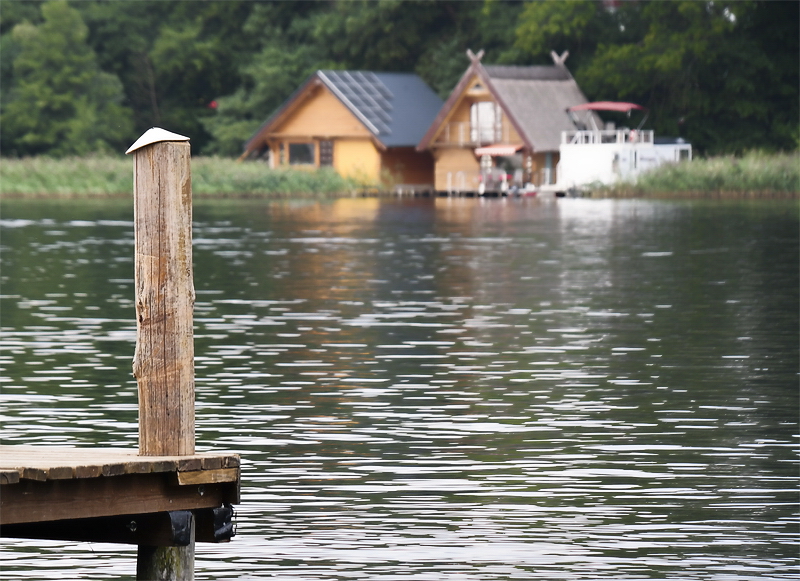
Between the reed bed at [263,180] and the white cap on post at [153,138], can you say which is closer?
the white cap on post at [153,138]

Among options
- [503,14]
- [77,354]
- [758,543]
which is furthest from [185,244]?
[503,14]

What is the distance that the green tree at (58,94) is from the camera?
72188mm

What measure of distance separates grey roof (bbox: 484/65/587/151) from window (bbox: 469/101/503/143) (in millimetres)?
1537

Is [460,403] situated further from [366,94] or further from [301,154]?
[301,154]

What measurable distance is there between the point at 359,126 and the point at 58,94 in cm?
1385

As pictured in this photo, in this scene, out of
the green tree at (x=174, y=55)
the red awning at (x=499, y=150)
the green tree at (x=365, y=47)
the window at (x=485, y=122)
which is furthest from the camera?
the green tree at (x=174, y=55)

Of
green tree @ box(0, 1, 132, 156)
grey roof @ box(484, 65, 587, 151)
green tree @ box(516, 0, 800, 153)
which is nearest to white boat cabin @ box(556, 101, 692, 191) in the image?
grey roof @ box(484, 65, 587, 151)

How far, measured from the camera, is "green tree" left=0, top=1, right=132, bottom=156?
72.2m

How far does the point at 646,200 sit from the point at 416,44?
66.7 feet

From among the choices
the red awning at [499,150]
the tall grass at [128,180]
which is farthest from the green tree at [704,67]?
the tall grass at [128,180]

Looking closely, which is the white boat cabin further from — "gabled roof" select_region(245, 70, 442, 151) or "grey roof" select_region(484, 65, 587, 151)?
"gabled roof" select_region(245, 70, 442, 151)

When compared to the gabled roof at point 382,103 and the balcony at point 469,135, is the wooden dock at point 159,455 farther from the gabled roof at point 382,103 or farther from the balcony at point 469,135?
the gabled roof at point 382,103

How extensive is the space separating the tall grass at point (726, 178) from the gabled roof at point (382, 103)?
493 inches

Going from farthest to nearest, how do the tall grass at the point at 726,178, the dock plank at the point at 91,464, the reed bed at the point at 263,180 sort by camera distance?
the reed bed at the point at 263,180, the tall grass at the point at 726,178, the dock plank at the point at 91,464
